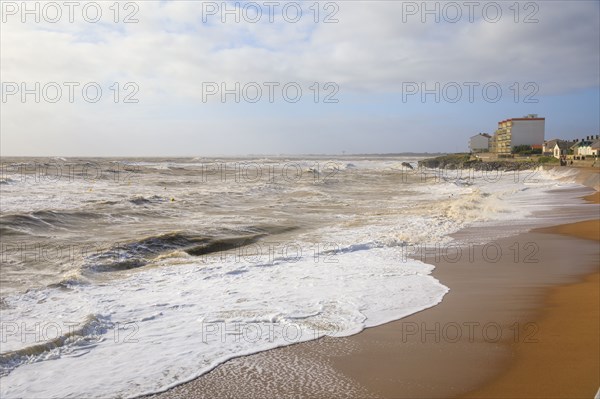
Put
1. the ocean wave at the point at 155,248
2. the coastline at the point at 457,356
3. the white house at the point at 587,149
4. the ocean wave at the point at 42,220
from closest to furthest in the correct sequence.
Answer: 1. the coastline at the point at 457,356
2. the ocean wave at the point at 155,248
3. the ocean wave at the point at 42,220
4. the white house at the point at 587,149

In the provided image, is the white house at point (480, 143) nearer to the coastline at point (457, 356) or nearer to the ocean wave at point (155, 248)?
the ocean wave at point (155, 248)

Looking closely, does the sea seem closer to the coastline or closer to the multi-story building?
the coastline

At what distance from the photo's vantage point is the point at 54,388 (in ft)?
15.4

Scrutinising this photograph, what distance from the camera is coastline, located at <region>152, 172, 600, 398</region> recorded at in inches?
180

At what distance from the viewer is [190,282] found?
8.60m

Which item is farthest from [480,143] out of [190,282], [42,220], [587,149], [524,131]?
[190,282]

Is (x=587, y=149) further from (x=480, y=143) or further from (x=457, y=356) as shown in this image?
(x=457, y=356)

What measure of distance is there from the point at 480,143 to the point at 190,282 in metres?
125

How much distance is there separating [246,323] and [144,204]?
637 inches

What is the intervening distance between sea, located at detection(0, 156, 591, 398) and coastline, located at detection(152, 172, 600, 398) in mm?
340

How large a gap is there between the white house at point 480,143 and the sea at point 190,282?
361 feet

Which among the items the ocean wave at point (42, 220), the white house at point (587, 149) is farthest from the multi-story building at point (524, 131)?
the ocean wave at point (42, 220)

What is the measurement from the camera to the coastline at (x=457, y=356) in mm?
4566

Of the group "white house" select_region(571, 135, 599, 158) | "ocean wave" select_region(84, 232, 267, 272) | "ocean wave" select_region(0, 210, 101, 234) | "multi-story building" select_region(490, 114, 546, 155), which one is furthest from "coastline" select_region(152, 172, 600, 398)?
"multi-story building" select_region(490, 114, 546, 155)
